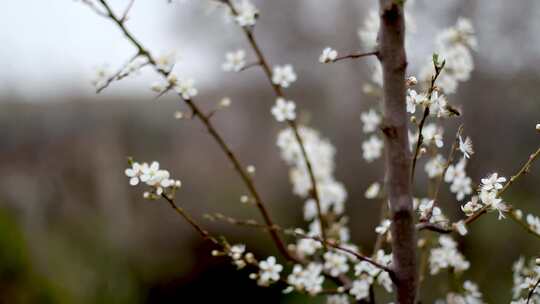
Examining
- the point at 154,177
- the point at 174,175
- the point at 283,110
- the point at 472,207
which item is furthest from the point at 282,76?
the point at 174,175

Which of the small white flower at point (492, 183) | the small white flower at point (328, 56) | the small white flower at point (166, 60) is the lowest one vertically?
the small white flower at point (492, 183)

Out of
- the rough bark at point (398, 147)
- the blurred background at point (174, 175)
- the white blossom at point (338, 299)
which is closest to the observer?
the rough bark at point (398, 147)

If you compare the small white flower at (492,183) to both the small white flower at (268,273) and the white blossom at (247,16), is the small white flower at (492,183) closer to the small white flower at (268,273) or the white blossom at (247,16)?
the small white flower at (268,273)

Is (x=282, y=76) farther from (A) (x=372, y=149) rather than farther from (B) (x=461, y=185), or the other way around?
(B) (x=461, y=185)

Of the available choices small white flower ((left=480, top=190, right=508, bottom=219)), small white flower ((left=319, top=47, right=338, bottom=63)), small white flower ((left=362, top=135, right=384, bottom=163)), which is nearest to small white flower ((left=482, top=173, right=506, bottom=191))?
small white flower ((left=480, top=190, right=508, bottom=219))

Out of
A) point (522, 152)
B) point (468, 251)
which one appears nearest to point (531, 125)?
point (522, 152)

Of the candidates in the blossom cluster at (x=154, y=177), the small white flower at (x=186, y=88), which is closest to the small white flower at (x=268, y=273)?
the blossom cluster at (x=154, y=177)

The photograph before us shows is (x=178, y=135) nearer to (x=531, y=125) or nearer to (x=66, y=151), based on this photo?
(x=66, y=151)
